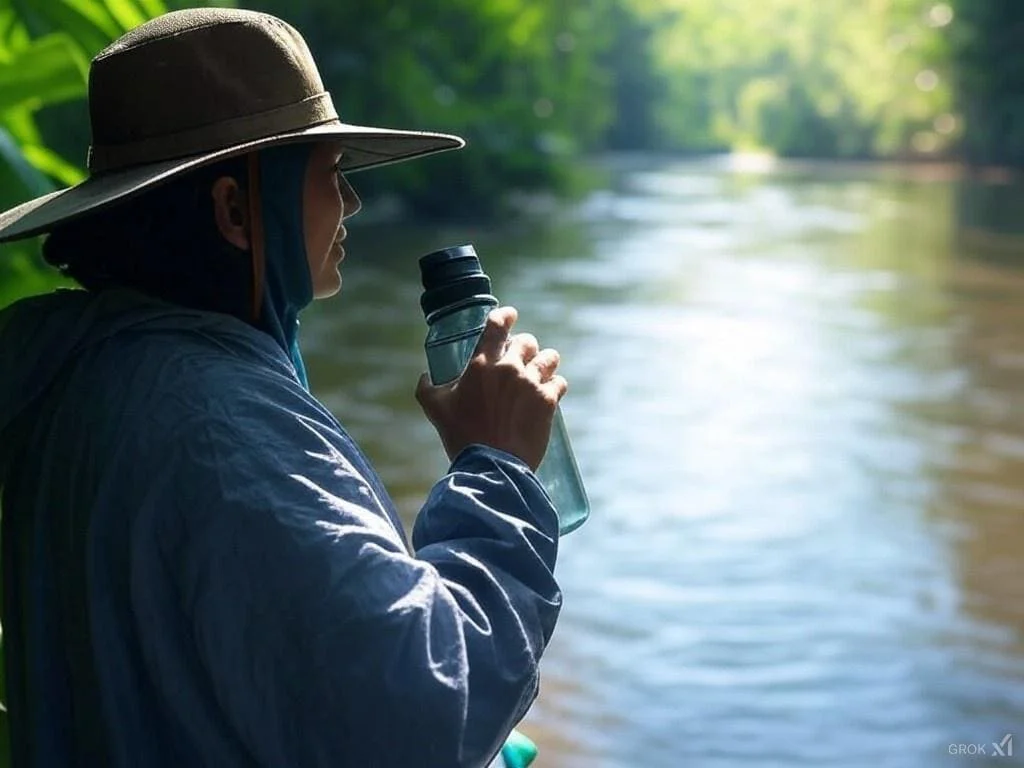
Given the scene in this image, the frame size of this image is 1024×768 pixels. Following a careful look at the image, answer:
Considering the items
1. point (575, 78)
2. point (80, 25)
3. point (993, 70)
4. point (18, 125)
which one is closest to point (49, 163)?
point (18, 125)

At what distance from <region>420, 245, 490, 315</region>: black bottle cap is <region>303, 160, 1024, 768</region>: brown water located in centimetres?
282

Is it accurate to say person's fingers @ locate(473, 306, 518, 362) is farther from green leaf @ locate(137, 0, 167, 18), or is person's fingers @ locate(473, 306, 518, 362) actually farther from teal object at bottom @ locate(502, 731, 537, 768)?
green leaf @ locate(137, 0, 167, 18)

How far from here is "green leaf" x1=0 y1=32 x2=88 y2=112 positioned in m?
2.27

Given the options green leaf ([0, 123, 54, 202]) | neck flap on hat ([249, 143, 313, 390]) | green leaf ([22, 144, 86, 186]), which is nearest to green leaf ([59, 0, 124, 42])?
green leaf ([0, 123, 54, 202])

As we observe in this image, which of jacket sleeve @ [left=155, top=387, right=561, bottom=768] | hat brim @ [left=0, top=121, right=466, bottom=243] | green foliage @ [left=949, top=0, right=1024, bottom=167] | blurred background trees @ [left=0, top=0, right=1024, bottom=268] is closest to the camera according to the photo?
jacket sleeve @ [left=155, top=387, right=561, bottom=768]

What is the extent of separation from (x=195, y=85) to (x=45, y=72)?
3.47 feet

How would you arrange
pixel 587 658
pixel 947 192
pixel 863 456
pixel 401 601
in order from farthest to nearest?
1. pixel 947 192
2. pixel 863 456
3. pixel 587 658
4. pixel 401 601

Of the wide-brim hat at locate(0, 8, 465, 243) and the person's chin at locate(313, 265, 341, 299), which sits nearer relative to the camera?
the wide-brim hat at locate(0, 8, 465, 243)

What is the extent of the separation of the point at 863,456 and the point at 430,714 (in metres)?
6.85

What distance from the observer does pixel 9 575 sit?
4.71 feet

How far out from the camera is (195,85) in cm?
134

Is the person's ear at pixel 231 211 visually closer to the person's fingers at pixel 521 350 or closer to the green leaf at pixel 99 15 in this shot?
the person's fingers at pixel 521 350

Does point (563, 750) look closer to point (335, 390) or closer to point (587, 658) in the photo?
point (587, 658)

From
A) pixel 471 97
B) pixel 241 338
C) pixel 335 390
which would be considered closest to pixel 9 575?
pixel 241 338
